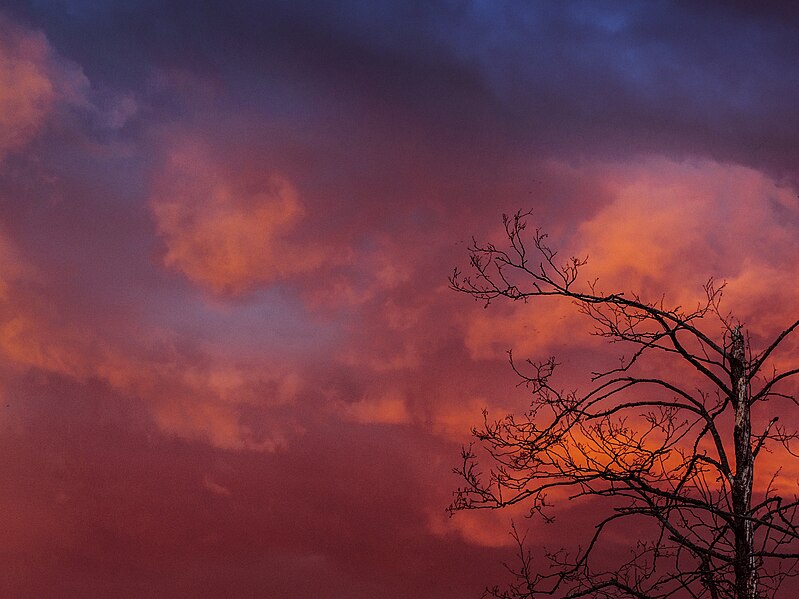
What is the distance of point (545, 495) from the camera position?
34.1 ft

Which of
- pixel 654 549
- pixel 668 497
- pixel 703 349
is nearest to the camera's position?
pixel 668 497

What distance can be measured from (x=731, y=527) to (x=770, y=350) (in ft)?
7.16

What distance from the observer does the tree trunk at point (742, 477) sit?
977 cm

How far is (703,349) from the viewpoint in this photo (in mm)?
11000

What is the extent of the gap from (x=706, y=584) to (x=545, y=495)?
74.9 inches

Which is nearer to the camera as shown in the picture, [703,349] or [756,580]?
[756,580]

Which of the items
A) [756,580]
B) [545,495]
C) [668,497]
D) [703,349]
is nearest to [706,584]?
[756,580]

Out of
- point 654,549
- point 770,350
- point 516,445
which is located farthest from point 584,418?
point 770,350

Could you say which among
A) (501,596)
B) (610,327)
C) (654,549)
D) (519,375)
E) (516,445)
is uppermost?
(610,327)

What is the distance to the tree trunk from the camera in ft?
32.1

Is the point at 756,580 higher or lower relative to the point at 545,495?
lower

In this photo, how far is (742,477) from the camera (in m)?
10.3

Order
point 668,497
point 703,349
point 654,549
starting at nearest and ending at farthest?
point 668,497 < point 654,549 < point 703,349

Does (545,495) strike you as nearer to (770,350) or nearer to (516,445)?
(516,445)
